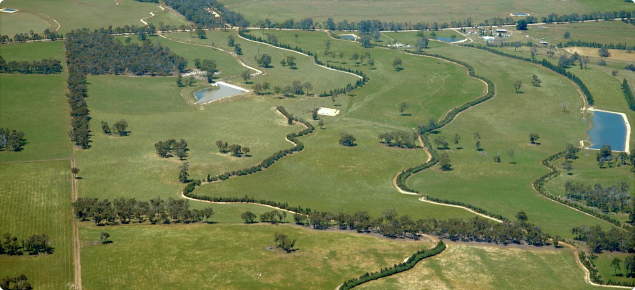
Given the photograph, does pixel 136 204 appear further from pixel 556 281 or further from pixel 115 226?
pixel 556 281

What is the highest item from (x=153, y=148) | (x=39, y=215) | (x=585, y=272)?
(x=153, y=148)

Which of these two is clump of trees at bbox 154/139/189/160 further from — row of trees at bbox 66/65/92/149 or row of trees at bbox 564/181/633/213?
row of trees at bbox 564/181/633/213

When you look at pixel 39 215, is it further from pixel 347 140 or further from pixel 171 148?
pixel 347 140

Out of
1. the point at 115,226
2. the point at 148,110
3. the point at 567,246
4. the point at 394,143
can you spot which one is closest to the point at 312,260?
the point at 115,226

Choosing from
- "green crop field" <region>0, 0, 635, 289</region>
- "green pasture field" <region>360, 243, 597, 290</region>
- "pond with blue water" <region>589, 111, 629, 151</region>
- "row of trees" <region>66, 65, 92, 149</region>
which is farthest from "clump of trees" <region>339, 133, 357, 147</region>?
"row of trees" <region>66, 65, 92, 149</region>

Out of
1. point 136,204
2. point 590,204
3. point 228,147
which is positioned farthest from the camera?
point 228,147

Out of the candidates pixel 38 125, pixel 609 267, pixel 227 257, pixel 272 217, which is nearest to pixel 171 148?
pixel 38 125
